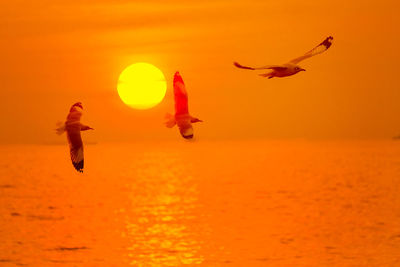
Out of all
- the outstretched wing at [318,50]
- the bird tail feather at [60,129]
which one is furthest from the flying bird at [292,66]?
the bird tail feather at [60,129]

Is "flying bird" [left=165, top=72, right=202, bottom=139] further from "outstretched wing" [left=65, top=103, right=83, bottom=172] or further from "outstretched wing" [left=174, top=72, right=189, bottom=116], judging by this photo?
"outstretched wing" [left=65, top=103, right=83, bottom=172]

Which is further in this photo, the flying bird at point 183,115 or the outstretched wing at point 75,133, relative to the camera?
the outstretched wing at point 75,133

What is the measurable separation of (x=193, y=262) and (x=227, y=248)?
15.6 meters

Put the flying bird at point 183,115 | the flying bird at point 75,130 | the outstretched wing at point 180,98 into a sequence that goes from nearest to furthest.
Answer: the flying bird at point 183,115, the outstretched wing at point 180,98, the flying bird at point 75,130

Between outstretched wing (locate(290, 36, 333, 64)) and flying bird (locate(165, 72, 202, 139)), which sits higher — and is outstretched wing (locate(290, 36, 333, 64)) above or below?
above

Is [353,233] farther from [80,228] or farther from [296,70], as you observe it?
[296,70]

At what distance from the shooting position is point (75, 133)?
13289 millimetres

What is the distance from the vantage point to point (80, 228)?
16050 cm

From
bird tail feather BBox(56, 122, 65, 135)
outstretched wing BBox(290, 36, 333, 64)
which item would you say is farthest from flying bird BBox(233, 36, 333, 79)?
bird tail feather BBox(56, 122, 65, 135)

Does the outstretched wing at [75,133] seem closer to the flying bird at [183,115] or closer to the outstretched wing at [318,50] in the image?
the flying bird at [183,115]

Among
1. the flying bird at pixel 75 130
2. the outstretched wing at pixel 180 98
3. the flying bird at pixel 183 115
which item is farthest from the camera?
the flying bird at pixel 75 130

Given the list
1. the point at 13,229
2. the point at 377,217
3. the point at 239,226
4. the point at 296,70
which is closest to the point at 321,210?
the point at 377,217

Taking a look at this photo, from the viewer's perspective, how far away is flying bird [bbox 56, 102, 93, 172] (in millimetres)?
12945

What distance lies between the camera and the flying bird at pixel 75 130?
12945 mm
